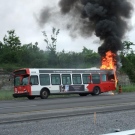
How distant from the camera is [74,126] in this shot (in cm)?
1107

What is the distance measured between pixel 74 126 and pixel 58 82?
62.4 ft

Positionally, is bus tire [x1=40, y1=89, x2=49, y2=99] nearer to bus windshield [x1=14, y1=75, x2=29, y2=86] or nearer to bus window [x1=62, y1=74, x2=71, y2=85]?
bus windshield [x1=14, y1=75, x2=29, y2=86]

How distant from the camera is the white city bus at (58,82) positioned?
28562mm

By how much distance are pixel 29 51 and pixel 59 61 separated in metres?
6.78

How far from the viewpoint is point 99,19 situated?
145ft

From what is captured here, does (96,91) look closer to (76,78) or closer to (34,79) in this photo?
(76,78)

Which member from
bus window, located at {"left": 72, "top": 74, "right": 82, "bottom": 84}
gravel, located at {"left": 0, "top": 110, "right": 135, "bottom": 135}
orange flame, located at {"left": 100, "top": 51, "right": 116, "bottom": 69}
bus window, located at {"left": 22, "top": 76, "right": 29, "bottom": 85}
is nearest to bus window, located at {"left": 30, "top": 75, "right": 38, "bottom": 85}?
bus window, located at {"left": 22, "top": 76, "right": 29, "bottom": 85}

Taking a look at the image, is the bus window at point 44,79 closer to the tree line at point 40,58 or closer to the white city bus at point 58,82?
the white city bus at point 58,82

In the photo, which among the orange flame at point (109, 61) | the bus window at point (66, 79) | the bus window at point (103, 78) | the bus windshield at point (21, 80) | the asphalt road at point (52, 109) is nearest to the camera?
the asphalt road at point (52, 109)

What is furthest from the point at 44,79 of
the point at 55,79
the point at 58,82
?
the point at 58,82

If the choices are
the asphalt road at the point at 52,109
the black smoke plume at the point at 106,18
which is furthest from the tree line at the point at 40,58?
the asphalt road at the point at 52,109

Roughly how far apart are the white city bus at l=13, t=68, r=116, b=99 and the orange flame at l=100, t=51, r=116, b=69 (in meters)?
5.50

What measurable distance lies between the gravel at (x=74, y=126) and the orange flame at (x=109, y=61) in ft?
86.7

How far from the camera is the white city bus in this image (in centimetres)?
2856
